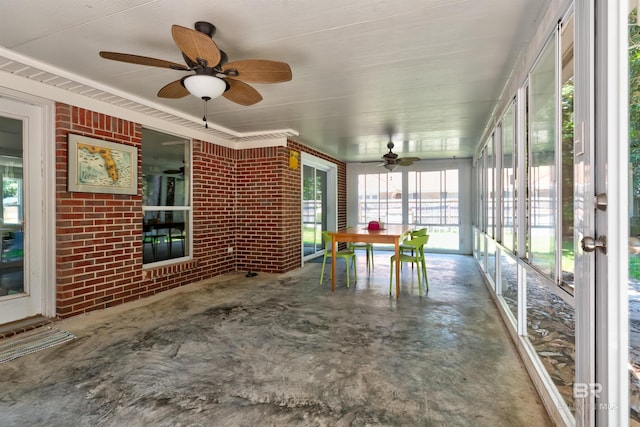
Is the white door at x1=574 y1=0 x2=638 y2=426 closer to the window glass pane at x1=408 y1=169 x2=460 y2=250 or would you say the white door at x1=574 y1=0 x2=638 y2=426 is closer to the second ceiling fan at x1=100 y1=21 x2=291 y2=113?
the second ceiling fan at x1=100 y1=21 x2=291 y2=113

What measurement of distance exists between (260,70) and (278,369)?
2.08 m

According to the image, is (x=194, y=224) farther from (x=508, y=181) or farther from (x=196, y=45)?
(x=508, y=181)

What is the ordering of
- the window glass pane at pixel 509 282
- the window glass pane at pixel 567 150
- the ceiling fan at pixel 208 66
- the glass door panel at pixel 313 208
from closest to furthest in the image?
1. the window glass pane at pixel 567 150
2. the ceiling fan at pixel 208 66
3. the window glass pane at pixel 509 282
4. the glass door panel at pixel 313 208

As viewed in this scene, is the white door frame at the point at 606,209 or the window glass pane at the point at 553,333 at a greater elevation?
the white door frame at the point at 606,209

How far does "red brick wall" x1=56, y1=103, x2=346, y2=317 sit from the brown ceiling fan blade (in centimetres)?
187

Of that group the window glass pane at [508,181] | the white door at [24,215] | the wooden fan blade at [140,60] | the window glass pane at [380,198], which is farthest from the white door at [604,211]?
the window glass pane at [380,198]

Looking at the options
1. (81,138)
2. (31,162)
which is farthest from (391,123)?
(31,162)

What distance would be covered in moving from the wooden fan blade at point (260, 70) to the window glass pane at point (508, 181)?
207 centimetres

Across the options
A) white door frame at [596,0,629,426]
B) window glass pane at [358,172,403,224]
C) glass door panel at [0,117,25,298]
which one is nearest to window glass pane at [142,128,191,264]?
glass door panel at [0,117,25,298]

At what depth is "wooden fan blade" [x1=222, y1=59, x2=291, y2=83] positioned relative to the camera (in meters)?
2.03

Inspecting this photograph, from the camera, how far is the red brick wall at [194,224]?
314 centimetres

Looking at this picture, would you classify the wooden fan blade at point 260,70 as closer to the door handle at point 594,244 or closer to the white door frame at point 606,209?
the white door frame at point 606,209

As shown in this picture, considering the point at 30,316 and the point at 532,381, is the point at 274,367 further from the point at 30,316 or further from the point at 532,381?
the point at 30,316

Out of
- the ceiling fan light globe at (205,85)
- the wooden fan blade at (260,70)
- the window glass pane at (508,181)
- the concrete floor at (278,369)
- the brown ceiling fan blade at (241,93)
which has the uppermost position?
the brown ceiling fan blade at (241,93)
